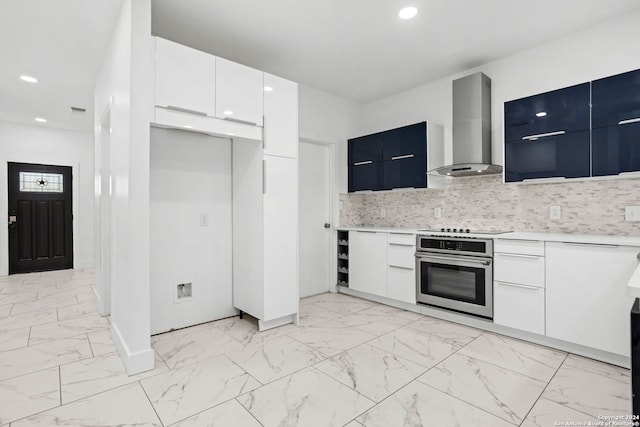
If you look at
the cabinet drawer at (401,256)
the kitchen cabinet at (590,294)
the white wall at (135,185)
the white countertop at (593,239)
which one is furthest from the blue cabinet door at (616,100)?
the white wall at (135,185)

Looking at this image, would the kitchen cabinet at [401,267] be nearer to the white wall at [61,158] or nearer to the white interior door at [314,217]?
the white interior door at [314,217]

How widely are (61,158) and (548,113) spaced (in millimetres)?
7508

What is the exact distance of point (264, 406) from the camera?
6.15 feet

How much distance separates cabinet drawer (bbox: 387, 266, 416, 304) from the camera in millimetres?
3588

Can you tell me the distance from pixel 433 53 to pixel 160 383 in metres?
3.67

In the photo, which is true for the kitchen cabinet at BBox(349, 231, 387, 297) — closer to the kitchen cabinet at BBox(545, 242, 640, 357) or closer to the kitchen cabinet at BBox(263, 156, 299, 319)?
the kitchen cabinet at BBox(263, 156, 299, 319)

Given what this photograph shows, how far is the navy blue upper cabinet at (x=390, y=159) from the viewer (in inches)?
148

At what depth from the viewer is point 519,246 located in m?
2.80

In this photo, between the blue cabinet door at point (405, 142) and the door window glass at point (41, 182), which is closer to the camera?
the blue cabinet door at point (405, 142)

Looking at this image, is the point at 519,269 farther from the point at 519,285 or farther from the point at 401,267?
the point at 401,267

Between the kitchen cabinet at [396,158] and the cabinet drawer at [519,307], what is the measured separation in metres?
1.36

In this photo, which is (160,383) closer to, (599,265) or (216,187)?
(216,187)

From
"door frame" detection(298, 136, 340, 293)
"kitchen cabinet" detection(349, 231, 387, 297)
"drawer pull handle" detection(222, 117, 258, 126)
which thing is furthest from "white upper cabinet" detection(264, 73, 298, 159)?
"kitchen cabinet" detection(349, 231, 387, 297)

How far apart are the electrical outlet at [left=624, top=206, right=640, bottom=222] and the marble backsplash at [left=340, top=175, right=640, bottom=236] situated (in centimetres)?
3
